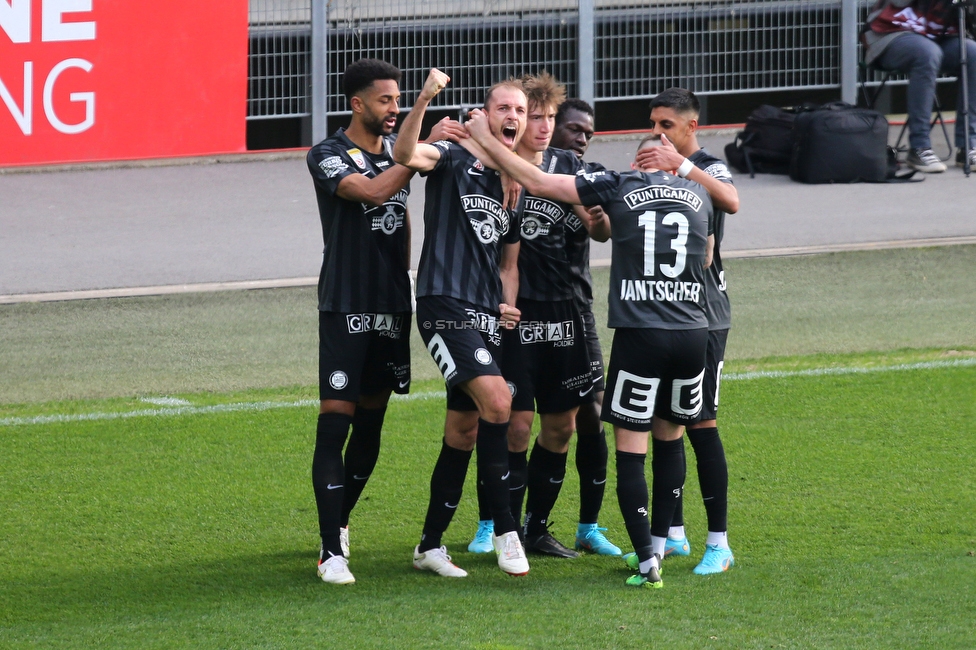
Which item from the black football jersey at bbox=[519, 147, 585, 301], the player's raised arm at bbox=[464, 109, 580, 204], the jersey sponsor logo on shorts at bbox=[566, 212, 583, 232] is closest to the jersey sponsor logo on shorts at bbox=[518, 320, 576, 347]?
the black football jersey at bbox=[519, 147, 585, 301]

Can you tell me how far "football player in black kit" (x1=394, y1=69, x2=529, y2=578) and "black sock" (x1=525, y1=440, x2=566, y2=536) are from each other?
0.37m

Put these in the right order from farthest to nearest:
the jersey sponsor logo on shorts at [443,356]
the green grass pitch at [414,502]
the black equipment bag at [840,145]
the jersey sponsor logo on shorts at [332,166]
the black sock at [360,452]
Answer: the black equipment bag at [840,145]
the black sock at [360,452]
the jersey sponsor logo on shorts at [332,166]
the jersey sponsor logo on shorts at [443,356]
the green grass pitch at [414,502]

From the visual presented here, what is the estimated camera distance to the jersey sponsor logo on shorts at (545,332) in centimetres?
524

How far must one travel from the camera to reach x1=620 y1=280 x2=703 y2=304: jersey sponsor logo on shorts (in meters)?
4.80

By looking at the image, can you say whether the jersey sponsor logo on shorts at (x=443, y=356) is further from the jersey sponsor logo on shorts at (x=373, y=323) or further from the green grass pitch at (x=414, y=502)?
the green grass pitch at (x=414, y=502)

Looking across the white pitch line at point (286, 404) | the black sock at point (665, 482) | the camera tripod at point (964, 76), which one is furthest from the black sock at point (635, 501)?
the camera tripod at point (964, 76)

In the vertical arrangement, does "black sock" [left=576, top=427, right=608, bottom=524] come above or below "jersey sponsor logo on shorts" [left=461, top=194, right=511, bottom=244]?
below

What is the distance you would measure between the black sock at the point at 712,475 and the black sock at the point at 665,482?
0.29ft

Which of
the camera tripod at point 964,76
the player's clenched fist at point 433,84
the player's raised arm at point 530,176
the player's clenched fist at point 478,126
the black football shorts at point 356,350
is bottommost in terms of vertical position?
the black football shorts at point 356,350

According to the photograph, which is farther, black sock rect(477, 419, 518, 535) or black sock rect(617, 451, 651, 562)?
black sock rect(477, 419, 518, 535)

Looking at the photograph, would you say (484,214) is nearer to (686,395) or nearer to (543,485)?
(686,395)

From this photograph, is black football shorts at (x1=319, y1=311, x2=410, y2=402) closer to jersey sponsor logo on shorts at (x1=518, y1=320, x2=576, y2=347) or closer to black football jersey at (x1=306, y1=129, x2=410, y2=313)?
black football jersey at (x1=306, y1=129, x2=410, y2=313)

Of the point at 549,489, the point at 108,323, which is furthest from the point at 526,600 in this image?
the point at 108,323

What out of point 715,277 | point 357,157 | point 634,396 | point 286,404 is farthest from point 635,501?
point 286,404
